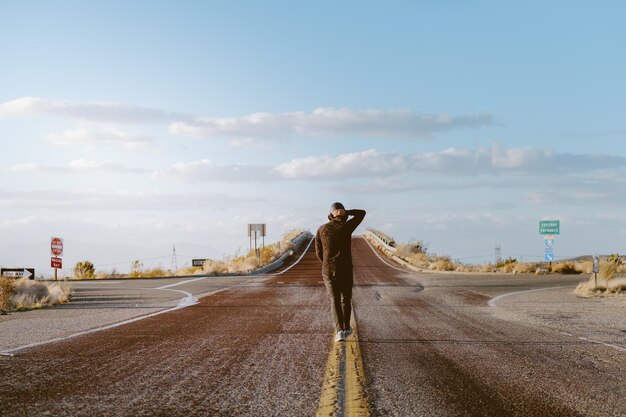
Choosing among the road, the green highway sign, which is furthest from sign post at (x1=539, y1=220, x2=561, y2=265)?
the road

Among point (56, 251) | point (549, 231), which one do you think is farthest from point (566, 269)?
point (56, 251)

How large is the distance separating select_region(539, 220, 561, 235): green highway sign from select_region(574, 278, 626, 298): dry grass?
11283 millimetres

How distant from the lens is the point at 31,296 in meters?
19.5

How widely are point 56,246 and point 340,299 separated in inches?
1044

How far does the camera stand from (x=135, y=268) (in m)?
44.2

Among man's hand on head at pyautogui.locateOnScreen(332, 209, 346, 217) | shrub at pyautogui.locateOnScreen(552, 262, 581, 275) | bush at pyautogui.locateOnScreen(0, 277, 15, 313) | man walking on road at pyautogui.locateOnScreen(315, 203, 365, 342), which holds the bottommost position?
shrub at pyautogui.locateOnScreen(552, 262, 581, 275)

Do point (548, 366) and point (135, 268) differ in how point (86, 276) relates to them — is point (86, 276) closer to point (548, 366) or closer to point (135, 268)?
point (135, 268)

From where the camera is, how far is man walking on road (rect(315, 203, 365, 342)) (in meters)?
10.1

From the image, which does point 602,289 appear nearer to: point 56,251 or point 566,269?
point 566,269

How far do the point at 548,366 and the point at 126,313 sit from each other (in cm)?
1014

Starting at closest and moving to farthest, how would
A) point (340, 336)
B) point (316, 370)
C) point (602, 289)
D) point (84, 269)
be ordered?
1. point (316, 370)
2. point (340, 336)
3. point (602, 289)
4. point (84, 269)

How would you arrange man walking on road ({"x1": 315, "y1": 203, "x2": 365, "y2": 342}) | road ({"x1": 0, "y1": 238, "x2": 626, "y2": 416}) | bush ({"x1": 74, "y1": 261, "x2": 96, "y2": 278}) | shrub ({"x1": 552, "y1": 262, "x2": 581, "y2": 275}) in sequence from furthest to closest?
bush ({"x1": 74, "y1": 261, "x2": 96, "y2": 278}) → shrub ({"x1": 552, "y1": 262, "x2": 581, "y2": 275}) → man walking on road ({"x1": 315, "y1": 203, "x2": 365, "y2": 342}) → road ({"x1": 0, "y1": 238, "x2": 626, "y2": 416})

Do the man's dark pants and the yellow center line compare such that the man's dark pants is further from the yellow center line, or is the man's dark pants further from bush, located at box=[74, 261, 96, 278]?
bush, located at box=[74, 261, 96, 278]

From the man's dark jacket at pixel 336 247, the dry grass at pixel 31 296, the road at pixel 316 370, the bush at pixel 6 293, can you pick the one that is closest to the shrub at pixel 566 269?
the road at pixel 316 370
